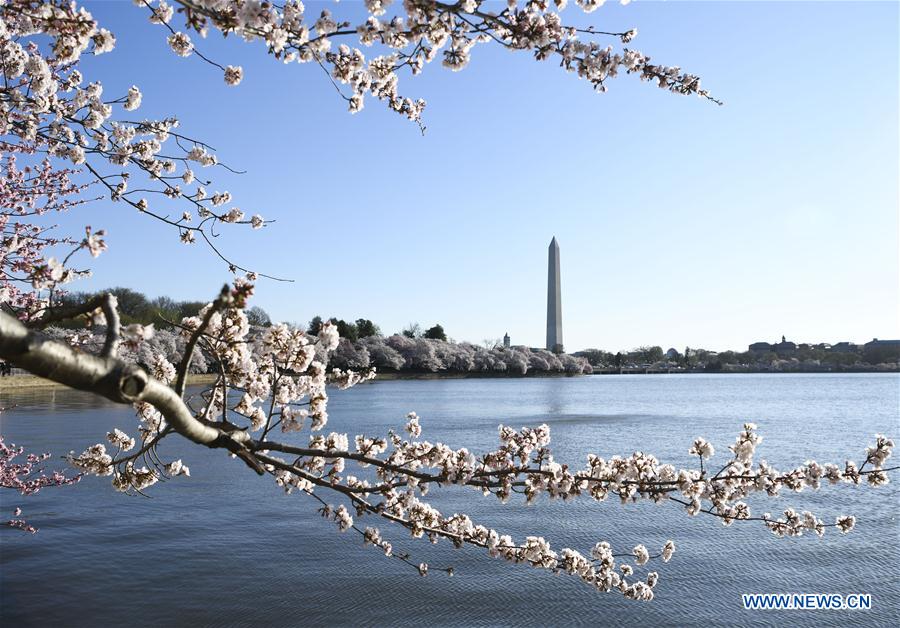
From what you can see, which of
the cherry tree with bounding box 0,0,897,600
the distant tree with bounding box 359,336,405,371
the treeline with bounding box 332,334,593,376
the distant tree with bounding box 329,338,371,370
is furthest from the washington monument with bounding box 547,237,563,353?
the cherry tree with bounding box 0,0,897,600

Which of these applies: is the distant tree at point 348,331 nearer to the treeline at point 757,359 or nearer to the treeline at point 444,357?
the treeline at point 444,357

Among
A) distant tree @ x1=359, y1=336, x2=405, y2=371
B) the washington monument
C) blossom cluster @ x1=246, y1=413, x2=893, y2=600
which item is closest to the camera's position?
blossom cluster @ x1=246, y1=413, x2=893, y2=600

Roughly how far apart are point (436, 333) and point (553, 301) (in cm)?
2044

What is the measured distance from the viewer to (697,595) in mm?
8461

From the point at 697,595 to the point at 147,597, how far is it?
22.2ft

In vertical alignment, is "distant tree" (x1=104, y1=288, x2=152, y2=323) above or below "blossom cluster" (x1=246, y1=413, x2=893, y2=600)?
above

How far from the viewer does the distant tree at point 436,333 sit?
333 feet

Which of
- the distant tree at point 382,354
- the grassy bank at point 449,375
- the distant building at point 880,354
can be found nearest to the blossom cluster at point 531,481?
the grassy bank at point 449,375

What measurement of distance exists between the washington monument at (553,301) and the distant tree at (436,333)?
16516 mm

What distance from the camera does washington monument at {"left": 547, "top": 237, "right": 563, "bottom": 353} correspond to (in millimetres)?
87000

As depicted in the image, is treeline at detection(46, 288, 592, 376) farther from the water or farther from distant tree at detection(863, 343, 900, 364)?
distant tree at detection(863, 343, 900, 364)

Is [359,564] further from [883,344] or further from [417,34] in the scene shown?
[883,344]

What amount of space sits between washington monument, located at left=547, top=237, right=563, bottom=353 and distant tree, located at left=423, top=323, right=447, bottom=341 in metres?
16.5

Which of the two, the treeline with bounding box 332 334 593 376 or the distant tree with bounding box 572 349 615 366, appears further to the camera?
the distant tree with bounding box 572 349 615 366
